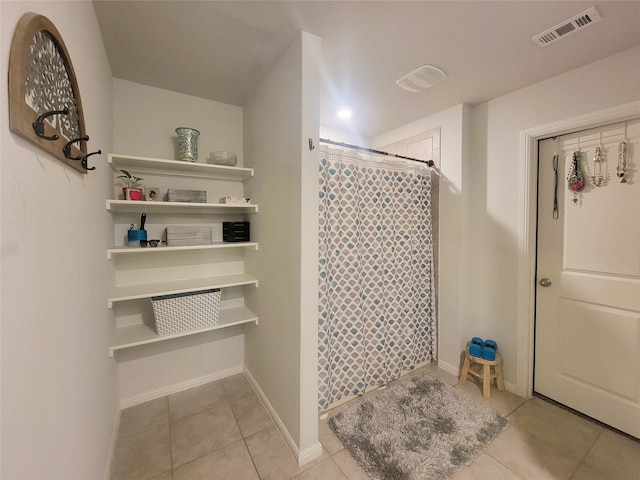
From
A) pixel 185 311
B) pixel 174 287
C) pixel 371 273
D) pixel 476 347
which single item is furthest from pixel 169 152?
pixel 476 347

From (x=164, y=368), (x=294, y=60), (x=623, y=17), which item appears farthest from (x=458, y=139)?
(x=164, y=368)

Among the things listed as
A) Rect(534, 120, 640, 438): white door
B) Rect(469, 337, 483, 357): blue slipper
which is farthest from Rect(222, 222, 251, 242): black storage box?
Rect(534, 120, 640, 438): white door

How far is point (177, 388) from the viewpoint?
6.75ft

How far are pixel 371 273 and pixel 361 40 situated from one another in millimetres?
1512

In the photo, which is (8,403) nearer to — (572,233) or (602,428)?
(572,233)

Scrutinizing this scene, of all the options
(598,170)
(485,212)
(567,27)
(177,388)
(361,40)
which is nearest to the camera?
(567,27)

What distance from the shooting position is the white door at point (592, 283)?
161 centimetres

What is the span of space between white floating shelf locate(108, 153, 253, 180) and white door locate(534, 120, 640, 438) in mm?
2294

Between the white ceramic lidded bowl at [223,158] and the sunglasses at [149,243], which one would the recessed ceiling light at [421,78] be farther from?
the sunglasses at [149,243]

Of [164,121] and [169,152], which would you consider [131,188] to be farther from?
[164,121]

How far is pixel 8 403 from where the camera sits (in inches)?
20.4

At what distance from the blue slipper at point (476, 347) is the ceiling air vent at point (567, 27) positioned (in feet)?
6.81

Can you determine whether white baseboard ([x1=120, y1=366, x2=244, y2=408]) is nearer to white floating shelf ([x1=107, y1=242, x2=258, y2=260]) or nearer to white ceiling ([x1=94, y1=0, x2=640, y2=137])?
white floating shelf ([x1=107, y1=242, x2=258, y2=260])

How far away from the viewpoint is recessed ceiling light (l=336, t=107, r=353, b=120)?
2320mm
